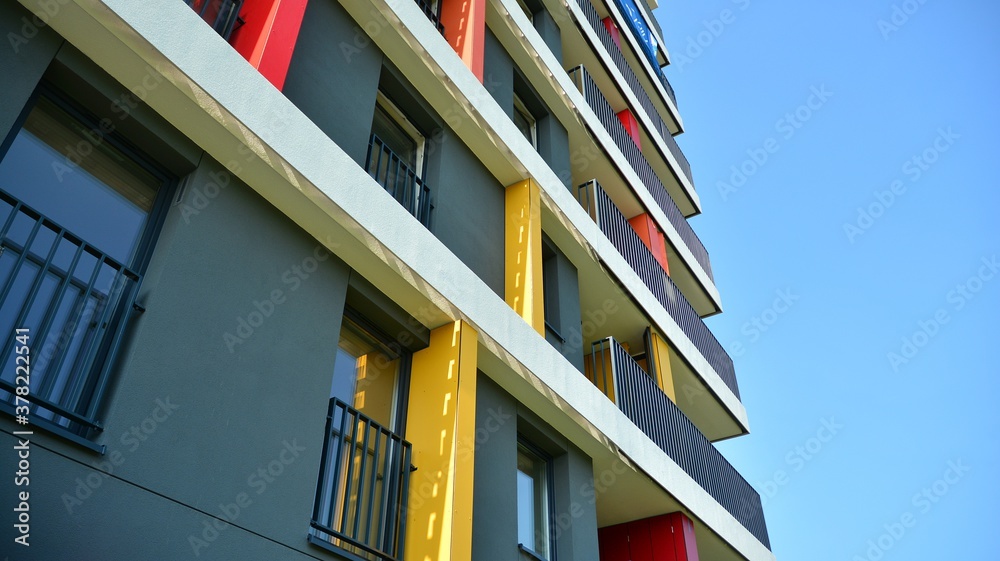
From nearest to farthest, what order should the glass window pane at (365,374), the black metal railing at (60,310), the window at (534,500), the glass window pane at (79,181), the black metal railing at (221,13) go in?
the black metal railing at (60,310), the glass window pane at (79,181), the black metal railing at (221,13), the glass window pane at (365,374), the window at (534,500)

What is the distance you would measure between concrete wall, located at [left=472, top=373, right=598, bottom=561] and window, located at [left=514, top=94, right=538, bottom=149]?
18.4ft

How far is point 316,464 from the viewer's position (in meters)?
5.90

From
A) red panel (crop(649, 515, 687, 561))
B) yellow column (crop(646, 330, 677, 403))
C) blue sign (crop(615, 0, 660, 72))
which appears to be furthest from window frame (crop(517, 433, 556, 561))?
blue sign (crop(615, 0, 660, 72))

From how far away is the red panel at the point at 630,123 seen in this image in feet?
59.8

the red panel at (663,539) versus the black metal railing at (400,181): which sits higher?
the black metal railing at (400,181)

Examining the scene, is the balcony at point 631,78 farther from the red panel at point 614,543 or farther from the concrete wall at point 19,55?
the concrete wall at point 19,55

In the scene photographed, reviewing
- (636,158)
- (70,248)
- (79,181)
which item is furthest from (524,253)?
(636,158)

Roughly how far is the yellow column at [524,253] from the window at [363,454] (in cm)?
201

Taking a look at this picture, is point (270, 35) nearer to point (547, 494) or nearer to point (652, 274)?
point (547, 494)

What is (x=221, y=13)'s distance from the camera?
7.09 m

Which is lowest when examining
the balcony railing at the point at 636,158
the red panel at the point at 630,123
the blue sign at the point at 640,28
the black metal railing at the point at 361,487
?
the black metal railing at the point at 361,487

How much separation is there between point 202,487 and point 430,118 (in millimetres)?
5796

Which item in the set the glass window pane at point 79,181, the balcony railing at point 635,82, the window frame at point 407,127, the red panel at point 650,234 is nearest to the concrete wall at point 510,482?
the window frame at point 407,127

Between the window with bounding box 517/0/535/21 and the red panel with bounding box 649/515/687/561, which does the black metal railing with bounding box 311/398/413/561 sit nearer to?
the red panel with bounding box 649/515/687/561
